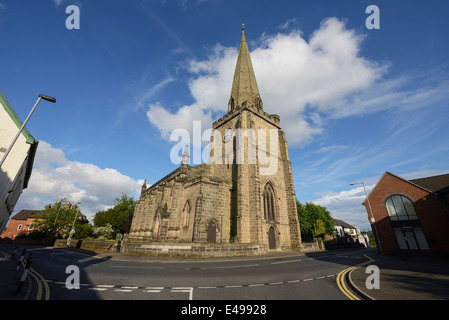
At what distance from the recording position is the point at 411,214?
63.5 feet

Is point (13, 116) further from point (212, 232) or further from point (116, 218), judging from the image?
point (116, 218)

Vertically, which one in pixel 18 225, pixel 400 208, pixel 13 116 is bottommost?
pixel 18 225

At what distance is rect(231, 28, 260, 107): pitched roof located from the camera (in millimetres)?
31359

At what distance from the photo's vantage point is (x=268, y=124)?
30578mm

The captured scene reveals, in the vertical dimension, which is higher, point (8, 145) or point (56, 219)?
point (8, 145)

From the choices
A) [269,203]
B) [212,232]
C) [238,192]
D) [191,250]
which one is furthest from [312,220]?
[191,250]

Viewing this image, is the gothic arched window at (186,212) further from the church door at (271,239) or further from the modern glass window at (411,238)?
the modern glass window at (411,238)

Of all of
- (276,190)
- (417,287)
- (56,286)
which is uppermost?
(276,190)

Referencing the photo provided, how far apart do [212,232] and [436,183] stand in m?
25.0

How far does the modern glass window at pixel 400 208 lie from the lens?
63.8 feet

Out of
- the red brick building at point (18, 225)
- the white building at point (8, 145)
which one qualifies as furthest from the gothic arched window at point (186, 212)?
the red brick building at point (18, 225)
